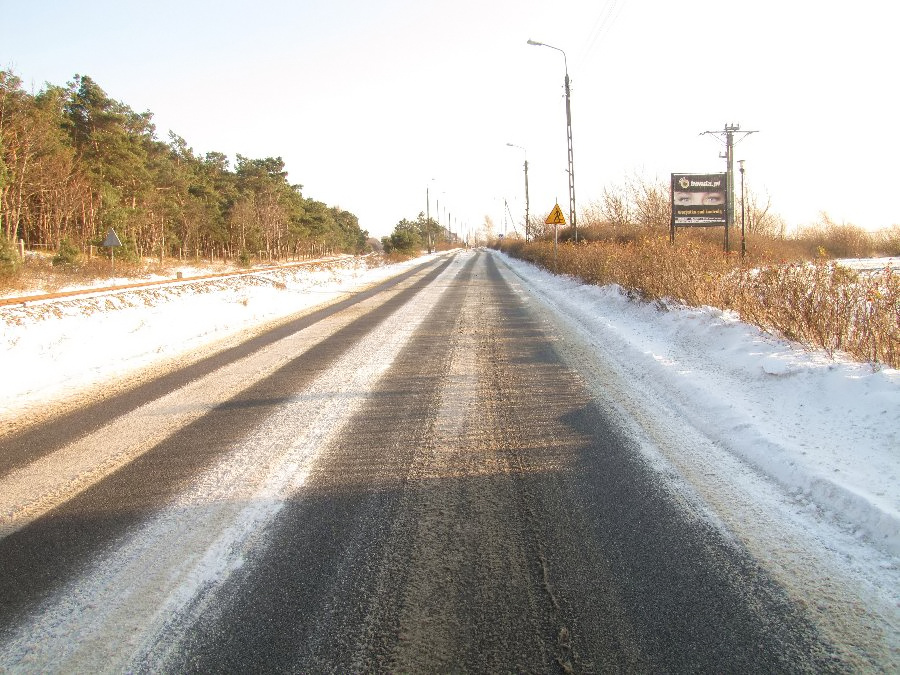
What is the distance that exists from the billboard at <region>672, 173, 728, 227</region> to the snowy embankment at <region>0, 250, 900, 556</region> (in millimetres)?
9271

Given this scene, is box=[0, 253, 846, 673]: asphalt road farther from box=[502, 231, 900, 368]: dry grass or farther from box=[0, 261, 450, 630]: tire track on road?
box=[502, 231, 900, 368]: dry grass

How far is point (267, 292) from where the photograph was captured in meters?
18.1

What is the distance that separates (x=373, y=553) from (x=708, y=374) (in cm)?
469

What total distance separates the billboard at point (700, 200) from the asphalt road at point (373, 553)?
18.4 metres

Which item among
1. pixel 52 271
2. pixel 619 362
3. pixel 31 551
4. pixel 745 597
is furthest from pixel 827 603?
pixel 52 271

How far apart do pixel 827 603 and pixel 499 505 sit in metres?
1.58

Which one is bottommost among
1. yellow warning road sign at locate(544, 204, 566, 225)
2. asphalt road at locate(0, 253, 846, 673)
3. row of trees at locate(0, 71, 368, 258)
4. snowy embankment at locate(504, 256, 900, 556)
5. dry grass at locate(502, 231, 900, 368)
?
asphalt road at locate(0, 253, 846, 673)

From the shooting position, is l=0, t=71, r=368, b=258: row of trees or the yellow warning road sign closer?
the yellow warning road sign

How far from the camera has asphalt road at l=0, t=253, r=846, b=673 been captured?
203cm

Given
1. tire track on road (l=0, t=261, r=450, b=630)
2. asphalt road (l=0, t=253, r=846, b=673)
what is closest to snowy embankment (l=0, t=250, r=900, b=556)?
asphalt road (l=0, t=253, r=846, b=673)

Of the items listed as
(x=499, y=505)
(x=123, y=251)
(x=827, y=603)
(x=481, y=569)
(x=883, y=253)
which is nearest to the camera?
(x=827, y=603)

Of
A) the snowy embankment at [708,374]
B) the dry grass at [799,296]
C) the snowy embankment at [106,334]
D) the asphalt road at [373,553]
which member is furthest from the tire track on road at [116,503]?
the dry grass at [799,296]

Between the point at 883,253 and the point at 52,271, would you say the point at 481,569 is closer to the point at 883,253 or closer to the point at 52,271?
the point at 52,271

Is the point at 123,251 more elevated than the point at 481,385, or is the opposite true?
the point at 123,251
